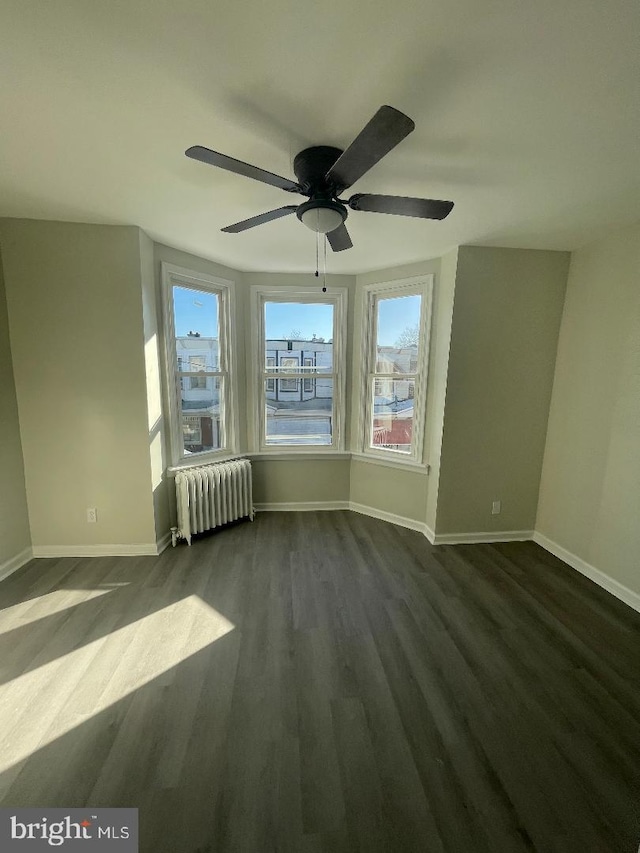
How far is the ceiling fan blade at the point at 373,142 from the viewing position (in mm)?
1007

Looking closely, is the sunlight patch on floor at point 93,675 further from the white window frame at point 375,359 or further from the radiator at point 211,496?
the white window frame at point 375,359

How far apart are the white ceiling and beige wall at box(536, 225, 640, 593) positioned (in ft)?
1.83

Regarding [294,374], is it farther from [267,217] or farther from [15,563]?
[15,563]

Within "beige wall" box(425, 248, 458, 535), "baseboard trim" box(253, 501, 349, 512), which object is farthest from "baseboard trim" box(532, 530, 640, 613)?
"baseboard trim" box(253, 501, 349, 512)

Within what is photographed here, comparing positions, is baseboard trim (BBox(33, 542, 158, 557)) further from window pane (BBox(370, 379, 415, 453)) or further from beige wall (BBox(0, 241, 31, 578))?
window pane (BBox(370, 379, 415, 453))

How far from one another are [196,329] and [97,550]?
6.98ft

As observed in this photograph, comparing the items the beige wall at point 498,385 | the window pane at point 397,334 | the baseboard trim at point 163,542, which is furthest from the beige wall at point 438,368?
the baseboard trim at point 163,542

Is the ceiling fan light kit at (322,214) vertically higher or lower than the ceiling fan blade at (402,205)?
lower

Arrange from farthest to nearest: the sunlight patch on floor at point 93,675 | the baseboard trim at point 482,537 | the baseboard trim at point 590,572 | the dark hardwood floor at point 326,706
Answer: the baseboard trim at point 482,537
the baseboard trim at point 590,572
the sunlight patch on floor at point 93,675
the dark hardwood floor at point 326,706

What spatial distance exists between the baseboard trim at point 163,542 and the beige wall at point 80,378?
7 centimetres

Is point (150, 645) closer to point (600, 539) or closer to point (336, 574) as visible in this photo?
point (336, 574)

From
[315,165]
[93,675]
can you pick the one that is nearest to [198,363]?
[315,165]

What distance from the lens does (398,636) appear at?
2.00 m

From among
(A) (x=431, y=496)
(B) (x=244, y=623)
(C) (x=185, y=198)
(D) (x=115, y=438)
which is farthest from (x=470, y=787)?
(C) (x=185, y=198)
